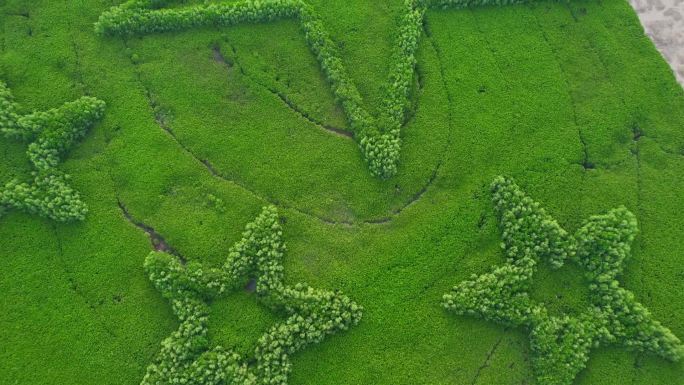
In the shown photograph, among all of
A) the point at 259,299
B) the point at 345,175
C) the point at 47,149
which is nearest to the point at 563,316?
the point at 345,175

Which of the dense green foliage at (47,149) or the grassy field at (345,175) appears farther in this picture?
the dense green foliage at (47,149)

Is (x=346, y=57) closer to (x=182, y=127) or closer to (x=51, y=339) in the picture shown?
(x=182, y=127)

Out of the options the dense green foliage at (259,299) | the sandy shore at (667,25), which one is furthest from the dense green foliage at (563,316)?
the sandy shore at (667,25)

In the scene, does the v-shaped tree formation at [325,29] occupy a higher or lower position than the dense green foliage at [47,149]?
higher

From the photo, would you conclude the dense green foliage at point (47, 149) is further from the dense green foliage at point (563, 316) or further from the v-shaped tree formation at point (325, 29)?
the dense green foliage at point (563, 316)

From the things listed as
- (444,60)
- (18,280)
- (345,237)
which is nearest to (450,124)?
(444,60)
